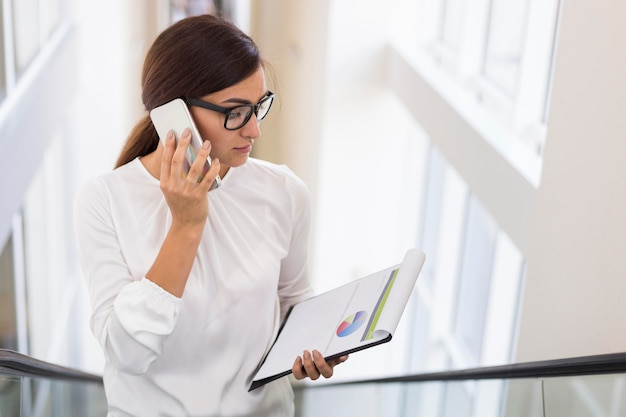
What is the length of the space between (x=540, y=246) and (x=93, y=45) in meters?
8.99

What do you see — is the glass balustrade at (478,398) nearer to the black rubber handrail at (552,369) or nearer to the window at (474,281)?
the black rubber handrail at (552,369)

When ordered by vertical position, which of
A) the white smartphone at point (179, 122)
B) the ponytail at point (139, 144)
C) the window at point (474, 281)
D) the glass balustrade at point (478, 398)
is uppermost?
the white smartphone at point (179, 122)

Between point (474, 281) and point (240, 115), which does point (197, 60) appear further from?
point (474, 281)

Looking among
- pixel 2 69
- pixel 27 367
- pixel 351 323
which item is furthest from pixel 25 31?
pixel 351 323

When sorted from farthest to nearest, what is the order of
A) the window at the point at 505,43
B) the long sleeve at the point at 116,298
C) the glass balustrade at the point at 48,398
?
the window at the point at 505,43 → the glass balustrade at the point at 48,398 → the long sleeve at the point at 116,298

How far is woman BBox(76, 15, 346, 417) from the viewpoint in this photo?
7.11ft

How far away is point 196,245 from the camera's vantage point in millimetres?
2211

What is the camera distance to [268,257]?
245 centimetres

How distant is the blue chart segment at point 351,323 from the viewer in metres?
2.27

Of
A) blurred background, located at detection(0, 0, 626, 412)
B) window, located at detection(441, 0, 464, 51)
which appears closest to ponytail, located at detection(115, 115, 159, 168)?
blurred background, located at detection(0, 0, 626, 412)

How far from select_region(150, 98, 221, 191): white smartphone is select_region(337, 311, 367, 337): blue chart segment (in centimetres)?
59

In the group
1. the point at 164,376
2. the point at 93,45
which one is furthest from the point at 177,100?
the point at 93,45

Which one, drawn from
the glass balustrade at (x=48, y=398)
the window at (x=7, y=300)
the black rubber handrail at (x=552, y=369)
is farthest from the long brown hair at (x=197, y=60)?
the window at (x=7, y=300)

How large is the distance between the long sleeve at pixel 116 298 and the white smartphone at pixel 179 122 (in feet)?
0.84
